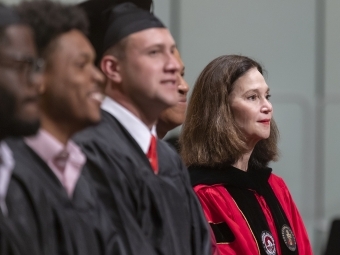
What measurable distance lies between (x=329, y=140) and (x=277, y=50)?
2.54 feet

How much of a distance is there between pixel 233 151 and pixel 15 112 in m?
1.92

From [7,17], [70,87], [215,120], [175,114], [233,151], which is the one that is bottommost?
[233,151]

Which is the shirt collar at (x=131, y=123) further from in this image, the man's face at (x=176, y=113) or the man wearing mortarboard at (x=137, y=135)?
the man's face at (x=176, y=113)

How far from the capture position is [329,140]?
7285mm

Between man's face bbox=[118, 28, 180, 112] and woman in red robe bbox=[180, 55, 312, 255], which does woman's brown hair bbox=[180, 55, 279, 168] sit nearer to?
woman in red robe bbox=[180, 55, 312, 255]

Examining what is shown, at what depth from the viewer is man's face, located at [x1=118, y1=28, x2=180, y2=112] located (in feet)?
10.5

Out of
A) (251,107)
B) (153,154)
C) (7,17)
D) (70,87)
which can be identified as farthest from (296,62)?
(7,17)

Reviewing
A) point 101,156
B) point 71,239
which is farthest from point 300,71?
point 71,239

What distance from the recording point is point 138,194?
3.19 metres

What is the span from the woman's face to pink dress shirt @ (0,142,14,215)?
1.80 meters

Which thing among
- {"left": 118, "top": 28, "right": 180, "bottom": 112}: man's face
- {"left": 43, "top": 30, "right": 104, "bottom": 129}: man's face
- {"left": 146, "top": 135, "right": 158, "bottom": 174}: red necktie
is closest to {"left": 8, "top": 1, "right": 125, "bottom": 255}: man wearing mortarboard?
{"left": 43, "top": 30, "right": 104, "bottom": 129}: man's face

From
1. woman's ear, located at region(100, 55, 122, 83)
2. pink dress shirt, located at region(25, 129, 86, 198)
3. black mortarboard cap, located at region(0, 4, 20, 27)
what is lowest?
pink dress shirt, located at region(25, 129, 86, 198)

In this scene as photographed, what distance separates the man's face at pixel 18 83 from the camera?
2445 millimetres

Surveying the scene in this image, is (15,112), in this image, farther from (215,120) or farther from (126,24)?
(215,120)
